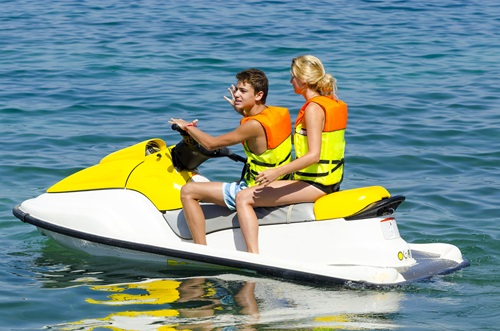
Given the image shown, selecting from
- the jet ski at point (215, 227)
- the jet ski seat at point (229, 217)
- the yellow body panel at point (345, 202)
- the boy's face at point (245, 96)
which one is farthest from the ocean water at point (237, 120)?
the boy's face at point (245, 96)

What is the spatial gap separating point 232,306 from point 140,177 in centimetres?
126

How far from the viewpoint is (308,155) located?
629 centimetres

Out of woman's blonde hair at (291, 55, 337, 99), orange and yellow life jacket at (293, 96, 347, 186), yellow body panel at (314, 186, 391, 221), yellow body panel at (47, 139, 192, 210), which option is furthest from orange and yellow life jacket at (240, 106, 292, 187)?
yellow body panel at (47, 139, 192, 210)

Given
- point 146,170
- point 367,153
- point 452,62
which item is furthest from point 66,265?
point 452,62

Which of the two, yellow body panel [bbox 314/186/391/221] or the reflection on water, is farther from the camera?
yellow body panel [bbox 314/186/391/221]

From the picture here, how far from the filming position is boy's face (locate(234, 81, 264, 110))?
6.48m

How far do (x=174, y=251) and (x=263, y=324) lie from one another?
102 cm

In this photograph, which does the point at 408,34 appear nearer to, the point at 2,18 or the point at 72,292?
the point at 2,18

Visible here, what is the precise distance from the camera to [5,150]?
34.3 ft

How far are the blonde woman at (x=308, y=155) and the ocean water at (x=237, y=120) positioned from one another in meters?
0.52

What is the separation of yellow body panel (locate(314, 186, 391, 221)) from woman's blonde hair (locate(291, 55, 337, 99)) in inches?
26.2

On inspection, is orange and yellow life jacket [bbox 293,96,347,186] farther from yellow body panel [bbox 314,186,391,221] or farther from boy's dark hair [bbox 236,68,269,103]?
boy's dark hair [bbox 236,68,269,103]

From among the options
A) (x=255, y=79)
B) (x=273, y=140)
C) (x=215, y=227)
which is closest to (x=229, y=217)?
(x=215, y=227)

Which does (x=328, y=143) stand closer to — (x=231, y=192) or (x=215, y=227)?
(x=231, y=192)
